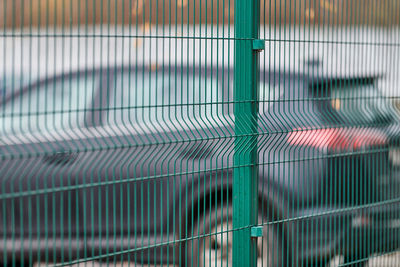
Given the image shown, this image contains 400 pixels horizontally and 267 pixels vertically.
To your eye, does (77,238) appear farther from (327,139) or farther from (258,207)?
(327,139)

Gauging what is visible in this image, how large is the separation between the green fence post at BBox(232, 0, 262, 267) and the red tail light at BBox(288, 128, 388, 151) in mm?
338

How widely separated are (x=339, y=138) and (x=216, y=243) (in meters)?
1.13

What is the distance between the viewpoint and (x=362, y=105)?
4.82m

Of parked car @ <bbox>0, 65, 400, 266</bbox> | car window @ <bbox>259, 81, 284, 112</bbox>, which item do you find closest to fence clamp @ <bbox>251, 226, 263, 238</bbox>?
parked car @ <bbox>0, 65, 400, 266</bbox>

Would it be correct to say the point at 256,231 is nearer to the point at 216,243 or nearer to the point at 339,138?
the point at 216,243

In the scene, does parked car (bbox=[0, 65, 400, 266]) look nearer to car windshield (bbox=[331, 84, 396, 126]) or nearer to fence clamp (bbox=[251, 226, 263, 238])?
car windshield (bbox=[331, 84, 396, 126])

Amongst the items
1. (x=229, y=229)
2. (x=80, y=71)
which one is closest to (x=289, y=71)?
(x=229, y=229)

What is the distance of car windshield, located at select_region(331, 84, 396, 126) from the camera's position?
4664mm

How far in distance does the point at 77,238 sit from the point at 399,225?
103 inches

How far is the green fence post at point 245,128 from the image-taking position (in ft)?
13.5

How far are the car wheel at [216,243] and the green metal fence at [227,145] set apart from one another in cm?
1

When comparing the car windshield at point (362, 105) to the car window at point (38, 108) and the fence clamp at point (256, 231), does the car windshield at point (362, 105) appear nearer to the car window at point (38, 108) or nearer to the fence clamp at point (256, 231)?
the fence clamp at point (256, 231)

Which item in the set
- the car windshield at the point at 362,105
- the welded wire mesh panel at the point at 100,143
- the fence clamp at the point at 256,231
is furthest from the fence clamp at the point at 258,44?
the fence clamp at the point at 256,231

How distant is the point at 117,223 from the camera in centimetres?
381
